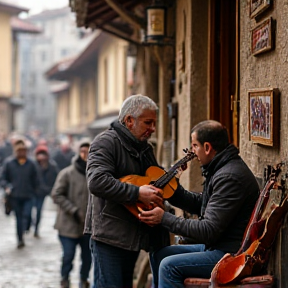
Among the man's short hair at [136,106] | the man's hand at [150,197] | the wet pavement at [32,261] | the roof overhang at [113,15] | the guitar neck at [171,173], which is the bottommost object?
the wet pavement at [32,261]

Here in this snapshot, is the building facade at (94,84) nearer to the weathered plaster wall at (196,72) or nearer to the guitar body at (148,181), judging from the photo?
the weathered plaster wall at (196,72)

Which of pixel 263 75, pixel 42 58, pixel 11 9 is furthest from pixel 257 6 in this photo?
pixel 42 58

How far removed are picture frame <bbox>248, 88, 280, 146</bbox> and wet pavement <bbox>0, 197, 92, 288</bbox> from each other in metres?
5.49

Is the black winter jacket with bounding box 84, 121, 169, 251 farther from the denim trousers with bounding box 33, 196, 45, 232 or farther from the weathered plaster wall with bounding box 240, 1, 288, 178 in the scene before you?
the denim trousers with bounding box 33, 196, 45, 232

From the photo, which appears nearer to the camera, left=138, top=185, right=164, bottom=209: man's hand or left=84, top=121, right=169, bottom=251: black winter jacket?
left=138, top=185, right=164, bottom=209: man's hand

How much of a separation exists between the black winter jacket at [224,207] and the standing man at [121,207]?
0.46 m

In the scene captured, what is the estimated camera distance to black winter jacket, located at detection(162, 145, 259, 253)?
549cm

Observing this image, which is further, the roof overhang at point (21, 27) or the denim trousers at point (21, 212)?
the roof overhang at point (21, 27)

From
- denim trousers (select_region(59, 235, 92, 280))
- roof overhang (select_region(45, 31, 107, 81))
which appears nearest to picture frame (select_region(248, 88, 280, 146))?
denim trousers (select_region(59, 235, 92, 280))

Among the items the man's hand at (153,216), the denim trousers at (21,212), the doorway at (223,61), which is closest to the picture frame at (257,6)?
the man's hand at (153,216)

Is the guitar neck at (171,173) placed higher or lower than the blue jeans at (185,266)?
higher

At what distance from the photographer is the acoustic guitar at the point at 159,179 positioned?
598 cm

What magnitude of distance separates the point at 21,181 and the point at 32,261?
238 centimetres

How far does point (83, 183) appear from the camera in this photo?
10477 millimetres
